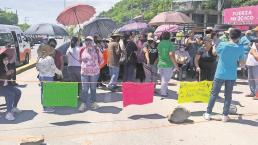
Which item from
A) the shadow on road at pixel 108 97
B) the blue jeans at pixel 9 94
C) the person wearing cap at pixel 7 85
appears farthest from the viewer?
the shadow on road at pixel 108 97

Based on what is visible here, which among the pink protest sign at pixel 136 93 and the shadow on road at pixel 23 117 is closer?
the shadow on road at pixel 23 117

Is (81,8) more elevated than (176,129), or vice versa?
(81,8)

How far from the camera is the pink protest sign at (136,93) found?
9.12 m

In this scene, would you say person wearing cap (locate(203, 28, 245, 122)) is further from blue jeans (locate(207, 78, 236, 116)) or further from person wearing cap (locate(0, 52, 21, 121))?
person wearing cap (locate(0, 52, 21, 121))

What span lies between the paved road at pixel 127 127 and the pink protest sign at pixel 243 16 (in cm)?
1483

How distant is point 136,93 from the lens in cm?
921

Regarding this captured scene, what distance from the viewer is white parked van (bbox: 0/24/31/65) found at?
18453 millimetres

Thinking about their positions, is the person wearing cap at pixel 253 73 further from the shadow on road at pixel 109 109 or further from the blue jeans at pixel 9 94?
the blue jeans at pixel 9 94

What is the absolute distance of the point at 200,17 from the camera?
Answer: 66.2 meters

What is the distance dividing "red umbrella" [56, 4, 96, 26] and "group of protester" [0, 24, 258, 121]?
0.66 metres

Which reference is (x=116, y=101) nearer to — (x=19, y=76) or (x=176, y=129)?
(x=176, y=129)

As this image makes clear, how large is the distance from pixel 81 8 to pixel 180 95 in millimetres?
3746

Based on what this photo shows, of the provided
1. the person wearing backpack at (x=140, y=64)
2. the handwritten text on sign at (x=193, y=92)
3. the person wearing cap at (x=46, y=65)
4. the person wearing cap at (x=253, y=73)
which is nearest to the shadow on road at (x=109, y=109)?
the person wearing cap at (x=46, y=65)

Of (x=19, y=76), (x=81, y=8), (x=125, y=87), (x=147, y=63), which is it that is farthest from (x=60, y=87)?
(x=19, y=76)
